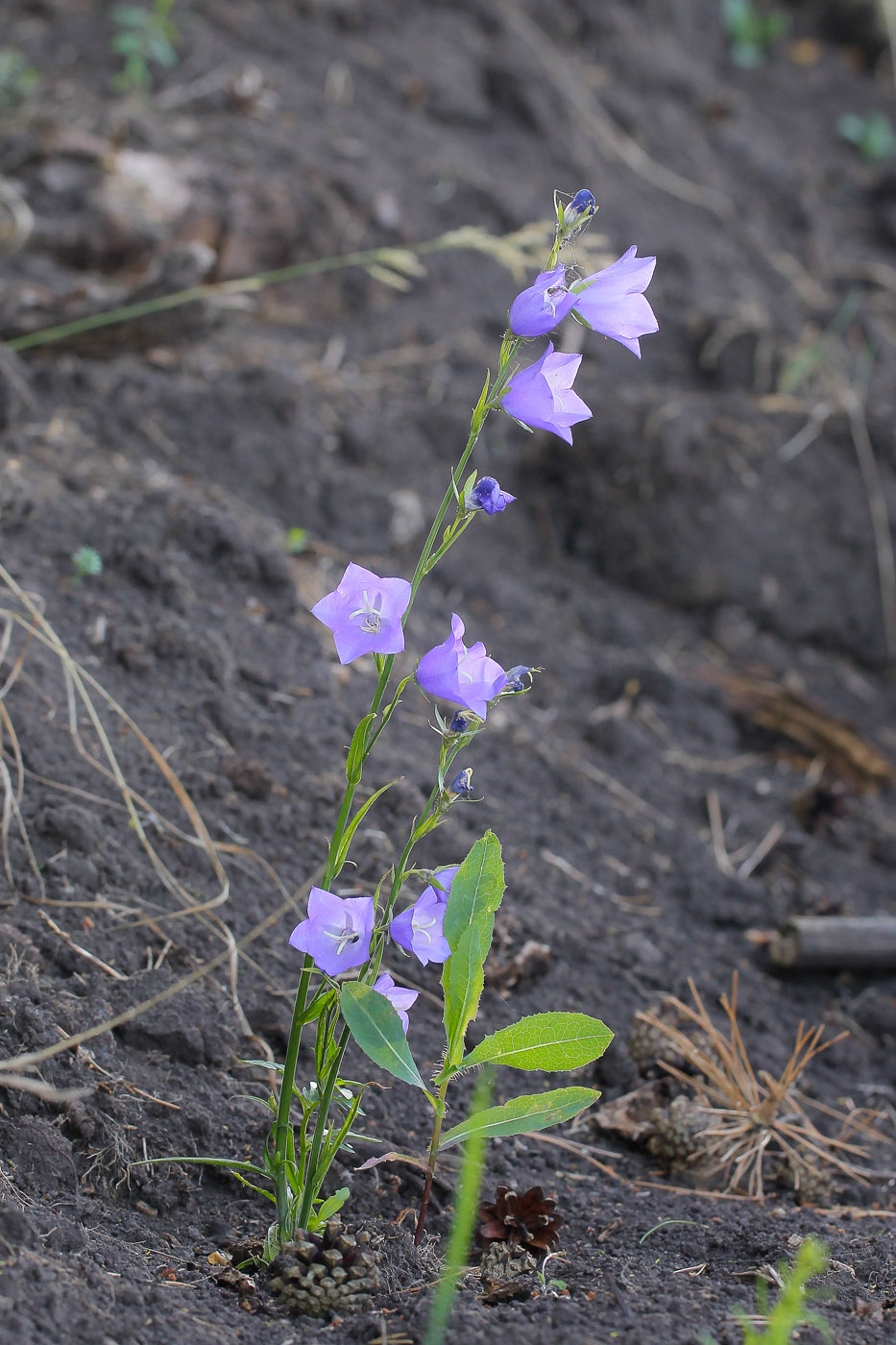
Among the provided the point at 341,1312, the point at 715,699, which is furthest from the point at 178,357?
the point at 341,1312

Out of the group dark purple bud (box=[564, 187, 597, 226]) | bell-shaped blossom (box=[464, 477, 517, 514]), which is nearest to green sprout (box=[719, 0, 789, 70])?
dark purple bud (box=[564, 187, 597, 226])

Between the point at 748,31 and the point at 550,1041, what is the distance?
255 inches

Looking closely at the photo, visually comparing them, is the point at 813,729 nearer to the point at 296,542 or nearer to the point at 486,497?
the point at 296,542

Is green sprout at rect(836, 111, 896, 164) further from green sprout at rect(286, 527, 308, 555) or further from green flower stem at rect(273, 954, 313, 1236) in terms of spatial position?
green flower stem at rect(273, 954, 313, 1236)

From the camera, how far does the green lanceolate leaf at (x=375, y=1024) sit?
4.53ft

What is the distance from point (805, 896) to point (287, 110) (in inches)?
144

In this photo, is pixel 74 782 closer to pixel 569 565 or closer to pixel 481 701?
pixel 481 701

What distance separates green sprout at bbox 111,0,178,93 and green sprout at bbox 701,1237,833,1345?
441cm

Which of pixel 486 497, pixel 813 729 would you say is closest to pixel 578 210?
pixel 486 497

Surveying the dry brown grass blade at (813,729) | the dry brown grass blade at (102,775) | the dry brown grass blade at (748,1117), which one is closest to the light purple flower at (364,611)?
the dry brown grass blade at (102,775)

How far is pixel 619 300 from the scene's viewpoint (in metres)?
1.38

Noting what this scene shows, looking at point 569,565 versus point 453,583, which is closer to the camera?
point 453,583

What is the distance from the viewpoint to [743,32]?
6223 millimetres

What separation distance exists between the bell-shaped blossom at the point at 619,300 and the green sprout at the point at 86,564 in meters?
1.51
